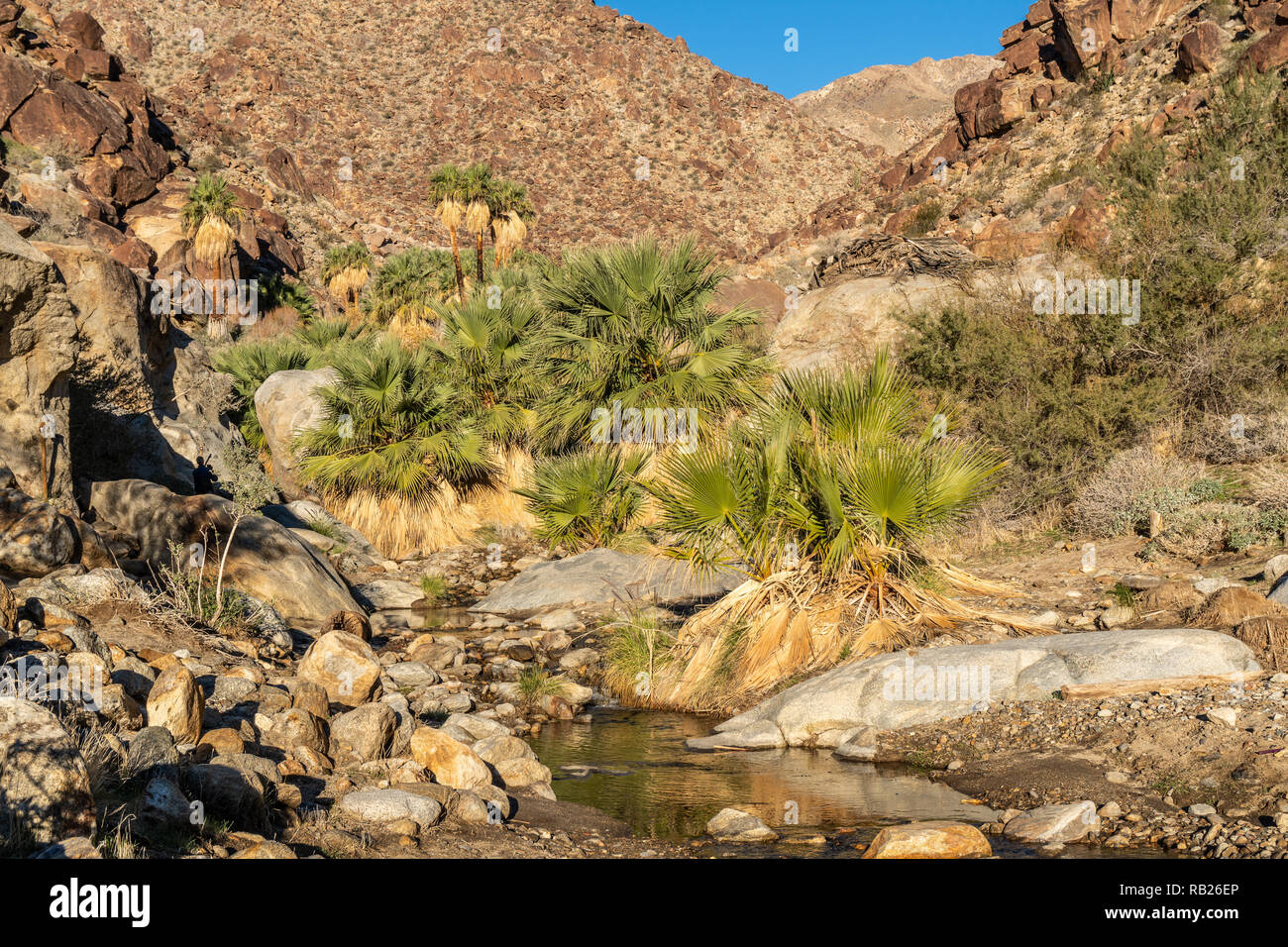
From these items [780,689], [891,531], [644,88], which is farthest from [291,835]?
[644,88]

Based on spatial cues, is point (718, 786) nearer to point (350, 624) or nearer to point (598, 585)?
point (350, 624)

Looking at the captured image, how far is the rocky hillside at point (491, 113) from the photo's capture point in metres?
60.4

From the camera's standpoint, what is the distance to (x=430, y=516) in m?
17.7

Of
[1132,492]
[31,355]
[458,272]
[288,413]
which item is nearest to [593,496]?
[1132,492]

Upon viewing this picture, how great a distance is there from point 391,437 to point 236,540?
22.1 feet

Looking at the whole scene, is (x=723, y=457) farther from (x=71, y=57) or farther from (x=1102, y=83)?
(x=71, y=57)

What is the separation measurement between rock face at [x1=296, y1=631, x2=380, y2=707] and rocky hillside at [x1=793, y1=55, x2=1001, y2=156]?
9526 cm

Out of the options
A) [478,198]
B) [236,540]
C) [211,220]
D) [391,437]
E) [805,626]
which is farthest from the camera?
[211,220]

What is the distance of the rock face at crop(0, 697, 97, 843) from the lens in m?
3.46

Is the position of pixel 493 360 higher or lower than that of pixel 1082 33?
lower

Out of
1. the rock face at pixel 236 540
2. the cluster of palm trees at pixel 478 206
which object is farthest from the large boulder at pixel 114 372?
the cluster of palm trees at pixel 478 206

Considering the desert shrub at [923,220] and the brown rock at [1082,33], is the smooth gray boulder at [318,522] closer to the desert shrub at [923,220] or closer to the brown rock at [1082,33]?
the desert shrub at [923,220]

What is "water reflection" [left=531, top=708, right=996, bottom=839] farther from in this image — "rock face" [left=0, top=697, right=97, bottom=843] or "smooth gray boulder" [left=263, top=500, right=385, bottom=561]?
"smooth gray boulder" [left=263, top=500, right=385, bottom=561]

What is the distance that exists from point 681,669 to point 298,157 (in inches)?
2373
